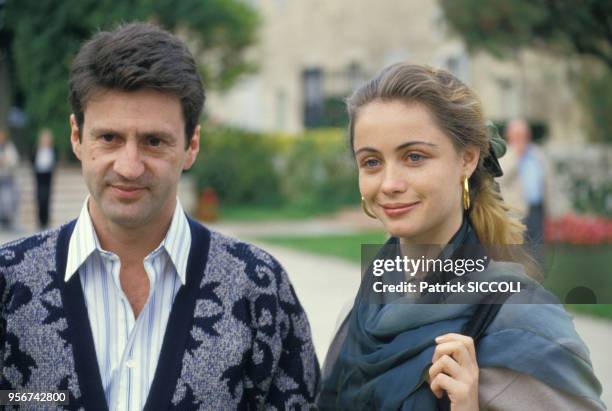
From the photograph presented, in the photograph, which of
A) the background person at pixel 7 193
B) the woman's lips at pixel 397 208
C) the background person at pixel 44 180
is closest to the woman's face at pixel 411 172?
the woman's lips at pixel 397 208

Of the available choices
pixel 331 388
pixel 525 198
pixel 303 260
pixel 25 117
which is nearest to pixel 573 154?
pixel 303 260

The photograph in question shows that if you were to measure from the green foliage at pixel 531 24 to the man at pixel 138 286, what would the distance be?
1343 cm

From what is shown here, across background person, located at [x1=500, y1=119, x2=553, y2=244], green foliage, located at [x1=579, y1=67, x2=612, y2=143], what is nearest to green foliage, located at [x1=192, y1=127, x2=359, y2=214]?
green foliage, located at [x1=579, y1=67, x2=612, y2=143]

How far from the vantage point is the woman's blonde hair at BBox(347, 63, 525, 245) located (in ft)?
8.44

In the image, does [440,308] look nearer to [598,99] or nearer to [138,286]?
[138,286]

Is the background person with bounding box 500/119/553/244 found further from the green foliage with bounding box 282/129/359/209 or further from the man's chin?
the green foliage with bounding box 282/129/359/209

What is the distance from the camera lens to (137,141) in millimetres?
2588

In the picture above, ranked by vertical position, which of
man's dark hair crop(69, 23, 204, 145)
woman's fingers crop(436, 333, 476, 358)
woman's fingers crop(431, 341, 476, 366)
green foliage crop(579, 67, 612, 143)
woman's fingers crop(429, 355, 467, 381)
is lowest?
woman's fingers crop(429, 355, 467, 381)

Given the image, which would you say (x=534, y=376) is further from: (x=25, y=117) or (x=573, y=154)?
(x=25, y=117)

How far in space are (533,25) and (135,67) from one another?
45.7ft

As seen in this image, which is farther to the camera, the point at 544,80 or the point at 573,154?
the point at 544,80

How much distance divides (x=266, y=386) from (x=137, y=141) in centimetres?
→ 76

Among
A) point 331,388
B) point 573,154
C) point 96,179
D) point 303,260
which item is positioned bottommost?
point 331,388

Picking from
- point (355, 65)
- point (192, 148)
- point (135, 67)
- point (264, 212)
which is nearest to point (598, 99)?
point (264, 212)
